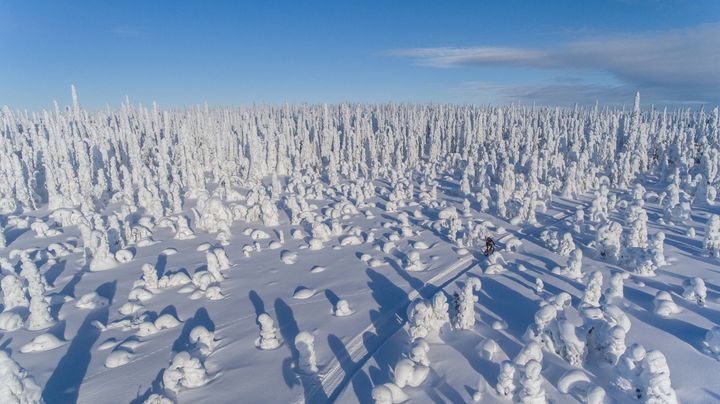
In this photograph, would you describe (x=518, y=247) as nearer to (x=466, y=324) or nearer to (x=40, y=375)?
(x=466, y=324)

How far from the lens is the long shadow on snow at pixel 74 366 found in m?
11.3

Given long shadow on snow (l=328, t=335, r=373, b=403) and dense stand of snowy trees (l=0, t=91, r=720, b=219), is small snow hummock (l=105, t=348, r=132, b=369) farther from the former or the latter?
dense stand of snowy trees (l=0, t=91, r=720, b=219)

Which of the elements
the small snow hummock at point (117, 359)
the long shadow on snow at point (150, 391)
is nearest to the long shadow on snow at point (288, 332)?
the long shadow on snow at point (150, 391)

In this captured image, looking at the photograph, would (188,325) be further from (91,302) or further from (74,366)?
(91,302)

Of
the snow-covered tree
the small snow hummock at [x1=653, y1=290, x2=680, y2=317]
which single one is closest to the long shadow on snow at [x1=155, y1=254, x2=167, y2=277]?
the snow-covered tree

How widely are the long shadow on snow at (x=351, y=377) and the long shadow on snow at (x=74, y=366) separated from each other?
775 cm

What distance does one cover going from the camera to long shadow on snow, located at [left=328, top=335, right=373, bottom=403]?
10.9 meters

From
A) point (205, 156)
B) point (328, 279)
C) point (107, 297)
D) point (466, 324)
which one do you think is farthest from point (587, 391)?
point (205, 156)

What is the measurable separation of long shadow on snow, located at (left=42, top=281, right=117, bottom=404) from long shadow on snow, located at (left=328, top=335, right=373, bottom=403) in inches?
305

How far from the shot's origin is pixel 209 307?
16875 mm

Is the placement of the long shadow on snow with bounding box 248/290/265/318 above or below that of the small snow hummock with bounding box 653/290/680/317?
below

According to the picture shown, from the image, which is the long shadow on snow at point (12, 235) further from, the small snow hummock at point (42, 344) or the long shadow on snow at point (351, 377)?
the long shadow on snow at point (351, 377)

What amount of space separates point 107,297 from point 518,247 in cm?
2273

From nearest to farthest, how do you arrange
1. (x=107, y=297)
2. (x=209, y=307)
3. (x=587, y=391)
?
(x=587, y=391) < (x=209, y=307) < (x=107, y=297)
